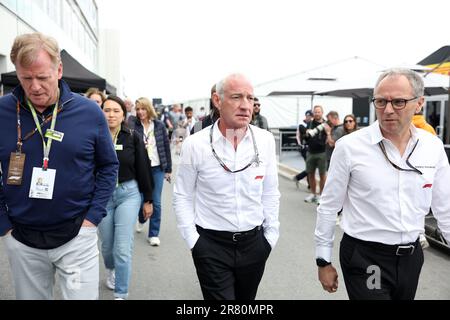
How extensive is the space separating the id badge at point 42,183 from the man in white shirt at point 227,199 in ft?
2.59

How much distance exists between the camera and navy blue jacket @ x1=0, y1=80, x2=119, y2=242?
90.7 inches

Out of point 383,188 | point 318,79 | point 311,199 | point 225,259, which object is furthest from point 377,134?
point 318,79

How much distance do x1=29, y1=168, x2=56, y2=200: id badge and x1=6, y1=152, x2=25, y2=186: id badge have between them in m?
0.07

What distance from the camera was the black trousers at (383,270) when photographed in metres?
2.36

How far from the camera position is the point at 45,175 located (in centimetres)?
229

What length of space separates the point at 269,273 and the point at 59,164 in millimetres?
3321

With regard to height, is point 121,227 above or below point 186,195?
below

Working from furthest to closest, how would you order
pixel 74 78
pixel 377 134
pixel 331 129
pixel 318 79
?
pixel 318 79, pixel 331 129, pixel 74 78, pixel 377 134

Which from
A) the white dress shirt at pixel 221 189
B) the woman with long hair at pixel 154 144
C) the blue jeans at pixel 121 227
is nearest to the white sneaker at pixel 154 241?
the woman with long hair at pixel 154 144

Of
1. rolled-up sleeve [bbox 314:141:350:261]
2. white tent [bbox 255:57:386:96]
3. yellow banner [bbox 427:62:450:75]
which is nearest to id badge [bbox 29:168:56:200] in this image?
rolled-up sleeve [bbox 314:141:350:261]

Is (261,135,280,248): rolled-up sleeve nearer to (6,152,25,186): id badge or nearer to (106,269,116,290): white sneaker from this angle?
(6,152,25,186): id badge

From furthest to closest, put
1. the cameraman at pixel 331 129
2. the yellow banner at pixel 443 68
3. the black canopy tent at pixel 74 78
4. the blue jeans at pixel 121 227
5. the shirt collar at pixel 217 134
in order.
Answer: the yellow banner at pixel 443 68 < the cameraman at pixel 331 129 < the black canopy tent at pixel 74 78 < the blue jeans at pixel 121 227 < the shirt collar at pixel 217 134

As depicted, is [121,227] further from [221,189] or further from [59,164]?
[59,164]

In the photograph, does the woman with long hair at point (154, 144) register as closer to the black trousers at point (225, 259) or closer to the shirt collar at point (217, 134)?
the shirt collar at point (217, 134)
